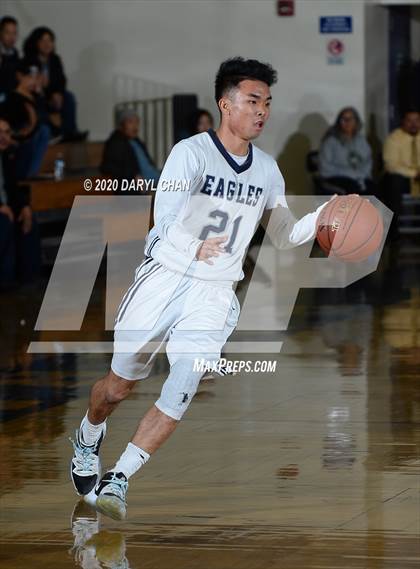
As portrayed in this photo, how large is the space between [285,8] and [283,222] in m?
12.6

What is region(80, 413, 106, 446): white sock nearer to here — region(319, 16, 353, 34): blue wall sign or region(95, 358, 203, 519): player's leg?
region(95, 358, 203, 519): player's leg

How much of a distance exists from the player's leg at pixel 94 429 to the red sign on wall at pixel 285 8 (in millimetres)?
12850

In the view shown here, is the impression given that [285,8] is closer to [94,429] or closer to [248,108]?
[248,108]

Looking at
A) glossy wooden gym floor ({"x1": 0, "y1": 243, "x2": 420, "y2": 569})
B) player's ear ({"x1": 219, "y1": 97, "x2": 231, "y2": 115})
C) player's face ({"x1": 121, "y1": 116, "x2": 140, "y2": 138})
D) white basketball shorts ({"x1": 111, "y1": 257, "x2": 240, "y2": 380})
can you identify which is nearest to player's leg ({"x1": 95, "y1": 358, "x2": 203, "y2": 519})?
white basketball shorts ({"x1": 111, "y1": 257, "x2": 240, "y2": 380})

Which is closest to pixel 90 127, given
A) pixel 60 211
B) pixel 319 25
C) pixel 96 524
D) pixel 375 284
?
pixel 319 25

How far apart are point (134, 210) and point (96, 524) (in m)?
8.59

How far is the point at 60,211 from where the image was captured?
46.5 feet

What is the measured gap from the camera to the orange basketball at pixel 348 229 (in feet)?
19.3

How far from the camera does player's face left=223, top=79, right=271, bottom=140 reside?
5.64m

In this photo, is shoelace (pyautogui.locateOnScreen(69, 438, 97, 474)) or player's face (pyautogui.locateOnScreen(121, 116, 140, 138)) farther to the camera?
player's face (pyautogui.locateOnScreen(121, 116, 140, 138))

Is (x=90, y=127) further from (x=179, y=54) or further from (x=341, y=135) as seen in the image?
(x=341, y=135)

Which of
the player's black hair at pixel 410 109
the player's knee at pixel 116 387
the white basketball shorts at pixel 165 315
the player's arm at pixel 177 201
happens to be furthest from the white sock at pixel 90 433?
the player's black hair at pixel 410 109

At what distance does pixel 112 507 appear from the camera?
5.18 meters

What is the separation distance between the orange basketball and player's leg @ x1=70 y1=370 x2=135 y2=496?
1023 millimetres
